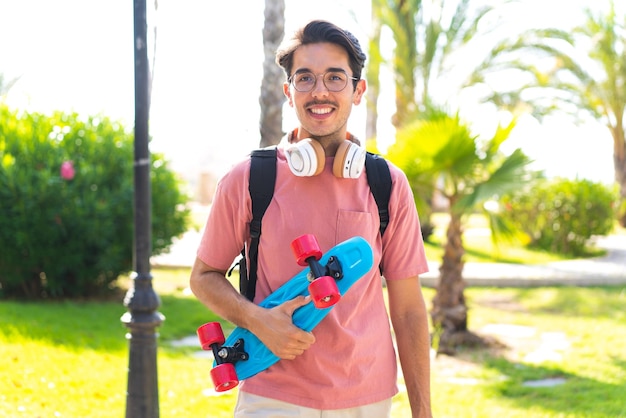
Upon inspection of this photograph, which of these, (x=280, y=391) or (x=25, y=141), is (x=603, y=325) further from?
(x=280, y=391)

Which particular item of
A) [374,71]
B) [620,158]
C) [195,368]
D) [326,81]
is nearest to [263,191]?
[326,81]

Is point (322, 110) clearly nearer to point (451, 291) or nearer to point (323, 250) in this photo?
point (323, 250)

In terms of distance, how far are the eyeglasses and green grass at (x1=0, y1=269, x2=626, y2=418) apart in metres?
3.71

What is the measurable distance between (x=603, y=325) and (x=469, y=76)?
8.38m

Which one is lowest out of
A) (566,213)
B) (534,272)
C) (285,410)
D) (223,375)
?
(534,272)

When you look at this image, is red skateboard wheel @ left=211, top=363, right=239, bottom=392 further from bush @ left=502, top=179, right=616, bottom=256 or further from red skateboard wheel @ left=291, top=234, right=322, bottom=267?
bush @ left=502, top=179, right=616, bottom=256

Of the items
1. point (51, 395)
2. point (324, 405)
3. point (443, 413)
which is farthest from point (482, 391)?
point (324, 405)

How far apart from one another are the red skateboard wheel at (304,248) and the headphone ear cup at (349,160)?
27cm

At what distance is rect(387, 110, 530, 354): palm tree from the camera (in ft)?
26.1

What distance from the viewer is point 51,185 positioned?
9539mm

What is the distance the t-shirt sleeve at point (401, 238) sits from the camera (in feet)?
8.10

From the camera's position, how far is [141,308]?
487 centimetres

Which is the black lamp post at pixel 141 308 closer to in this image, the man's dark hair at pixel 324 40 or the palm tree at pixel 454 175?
the man's dark hair at pixel 324 40

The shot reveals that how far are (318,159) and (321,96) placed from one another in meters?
0.21
